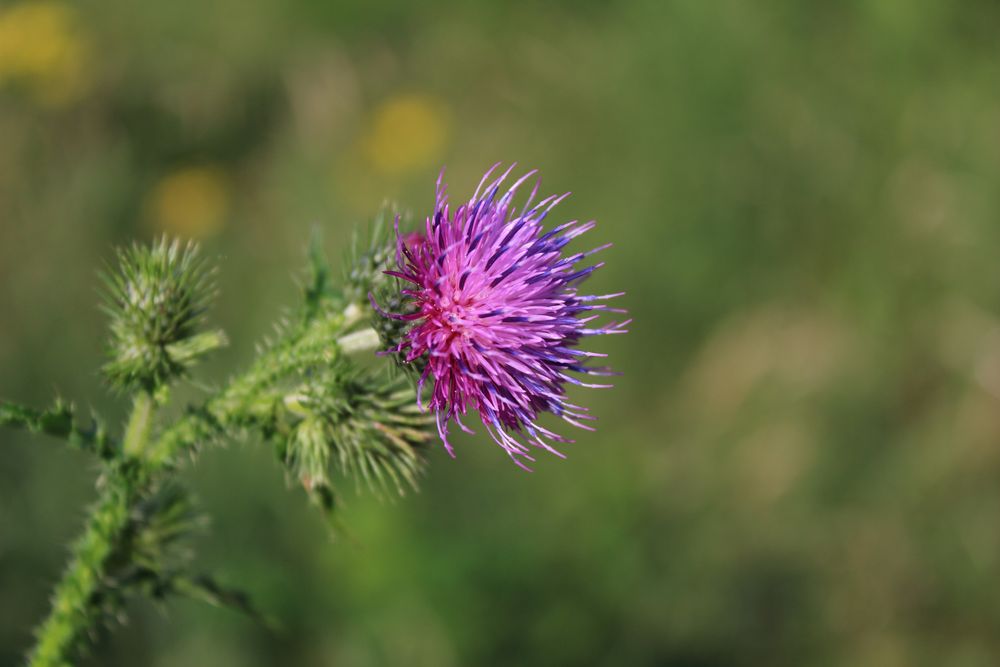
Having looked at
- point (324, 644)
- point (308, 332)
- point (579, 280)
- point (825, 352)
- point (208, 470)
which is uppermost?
point (825, 352)

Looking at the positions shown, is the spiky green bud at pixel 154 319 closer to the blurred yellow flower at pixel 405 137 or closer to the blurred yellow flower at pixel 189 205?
the blurred yellow flower at pixel 189 205

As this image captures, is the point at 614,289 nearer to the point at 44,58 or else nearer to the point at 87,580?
the point at 44,58

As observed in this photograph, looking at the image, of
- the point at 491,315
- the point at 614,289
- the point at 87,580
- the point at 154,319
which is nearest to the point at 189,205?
the point at 614,289

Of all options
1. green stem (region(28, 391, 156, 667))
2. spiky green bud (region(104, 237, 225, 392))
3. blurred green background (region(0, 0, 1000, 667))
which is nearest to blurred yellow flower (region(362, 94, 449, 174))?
blurred green background (region(0, 0, 1000, 667))

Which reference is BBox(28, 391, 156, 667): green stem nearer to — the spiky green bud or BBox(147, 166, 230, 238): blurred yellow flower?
the spiky green bud

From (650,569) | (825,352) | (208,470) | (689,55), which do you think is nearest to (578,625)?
(650,569)

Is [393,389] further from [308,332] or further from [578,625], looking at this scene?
[578,625]

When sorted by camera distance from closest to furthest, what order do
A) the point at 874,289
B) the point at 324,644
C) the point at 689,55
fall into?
1. the point at 324,644
2. the point at 874,289
3. the point at 689,55
